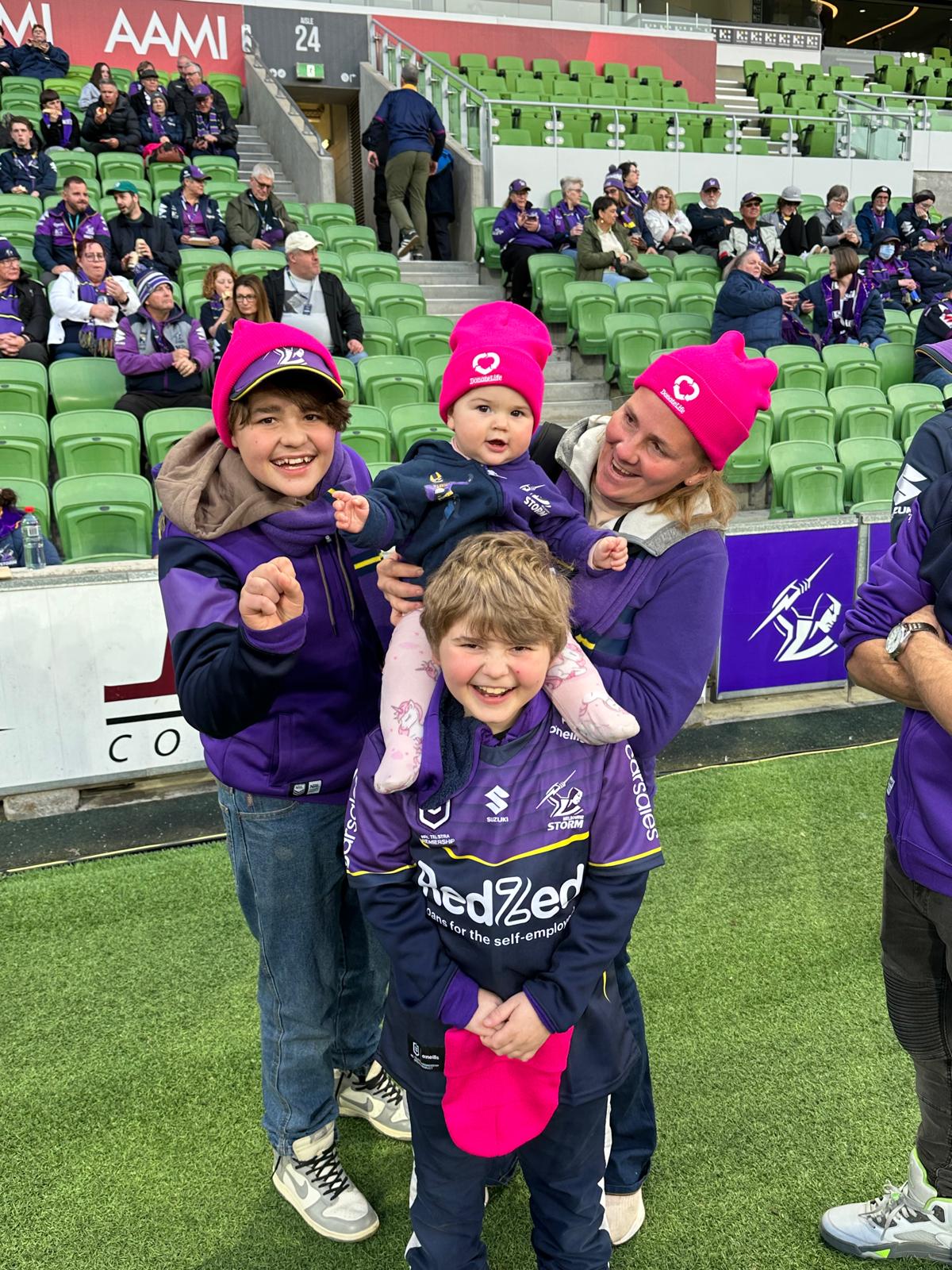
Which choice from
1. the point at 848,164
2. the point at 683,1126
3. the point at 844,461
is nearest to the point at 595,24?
the point at 848,164

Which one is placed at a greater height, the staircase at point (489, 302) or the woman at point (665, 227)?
the woman at point (665, 227)

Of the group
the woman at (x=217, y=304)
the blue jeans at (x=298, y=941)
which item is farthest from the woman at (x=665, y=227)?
the blue jeans at (x=298, y=941)

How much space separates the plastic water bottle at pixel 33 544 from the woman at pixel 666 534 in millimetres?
3067

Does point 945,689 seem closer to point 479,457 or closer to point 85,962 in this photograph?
point 479,457

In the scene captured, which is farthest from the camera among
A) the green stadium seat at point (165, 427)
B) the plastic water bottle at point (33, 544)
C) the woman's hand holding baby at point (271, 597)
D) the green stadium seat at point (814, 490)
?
the green stadium seat at point (814, 490)

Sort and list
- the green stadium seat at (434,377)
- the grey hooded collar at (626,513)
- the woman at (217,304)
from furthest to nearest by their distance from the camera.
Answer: the green stadium seat at (434,377)
the woman at (217,304)
the grey hooded collar at (626,513)

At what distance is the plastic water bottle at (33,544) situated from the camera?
425cm

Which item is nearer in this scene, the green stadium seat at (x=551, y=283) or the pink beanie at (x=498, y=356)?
the pink beanie at (x=498, y=356)

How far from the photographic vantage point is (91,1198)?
226cm

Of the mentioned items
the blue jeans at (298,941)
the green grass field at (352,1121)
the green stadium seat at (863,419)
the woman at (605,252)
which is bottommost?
the green grass field at (352,1121)

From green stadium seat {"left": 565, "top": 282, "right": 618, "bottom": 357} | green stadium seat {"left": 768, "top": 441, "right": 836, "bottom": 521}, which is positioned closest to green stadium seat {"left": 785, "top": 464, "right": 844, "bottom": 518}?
green stadium seat {"left": 768, "top": 441, "right": 836, "bottom": 521}

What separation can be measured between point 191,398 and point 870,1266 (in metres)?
5.72

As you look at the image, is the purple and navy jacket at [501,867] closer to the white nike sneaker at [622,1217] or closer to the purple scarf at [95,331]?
the white nike sneaker at [622,1217]

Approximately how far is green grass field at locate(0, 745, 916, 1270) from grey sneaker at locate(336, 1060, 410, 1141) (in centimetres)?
4
